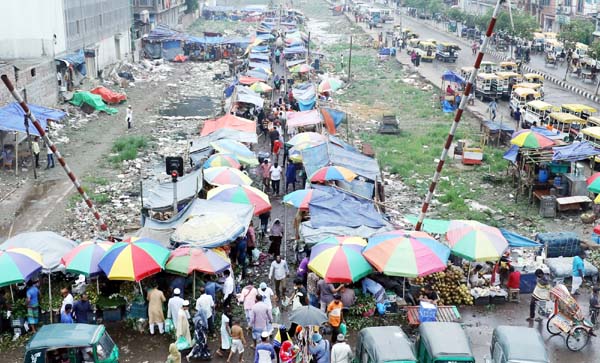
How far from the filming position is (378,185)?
19.1m

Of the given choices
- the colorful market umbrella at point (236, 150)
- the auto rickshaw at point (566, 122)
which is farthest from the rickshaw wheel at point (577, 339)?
the auto rickshaw at point (566, 122)

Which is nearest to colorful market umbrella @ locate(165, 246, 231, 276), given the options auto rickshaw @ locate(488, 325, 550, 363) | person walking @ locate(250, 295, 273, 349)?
person walking @ locate(250, 295, 273, 349)

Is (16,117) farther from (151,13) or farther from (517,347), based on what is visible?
(151,13)

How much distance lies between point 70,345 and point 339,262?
16.8 feet

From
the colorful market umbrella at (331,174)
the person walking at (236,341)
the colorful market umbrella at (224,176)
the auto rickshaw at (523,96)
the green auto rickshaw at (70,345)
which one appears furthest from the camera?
the auto rickshaw at (523,96)

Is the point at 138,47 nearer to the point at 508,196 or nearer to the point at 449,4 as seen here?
the point at 508,196

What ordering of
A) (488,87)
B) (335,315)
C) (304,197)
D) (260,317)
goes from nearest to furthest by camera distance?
(260,317)
(335,315)
(304,197)
(488,87)

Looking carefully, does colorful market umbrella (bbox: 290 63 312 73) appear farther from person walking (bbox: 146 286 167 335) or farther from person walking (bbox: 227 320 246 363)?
person walking (bbox: 227 320 246 363)

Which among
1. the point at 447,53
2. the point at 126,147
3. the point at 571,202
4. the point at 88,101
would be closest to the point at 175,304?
the point at 571,202

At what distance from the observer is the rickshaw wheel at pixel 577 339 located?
12141 millimetres

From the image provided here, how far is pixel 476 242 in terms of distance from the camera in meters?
13.8

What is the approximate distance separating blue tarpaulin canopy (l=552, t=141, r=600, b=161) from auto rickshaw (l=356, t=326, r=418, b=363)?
11732mm

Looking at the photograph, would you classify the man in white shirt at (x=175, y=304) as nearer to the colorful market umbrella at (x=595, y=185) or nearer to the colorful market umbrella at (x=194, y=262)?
the colorful market umbrella at (x=194, y=262)

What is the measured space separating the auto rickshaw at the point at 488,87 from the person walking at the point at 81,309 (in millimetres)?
29530
